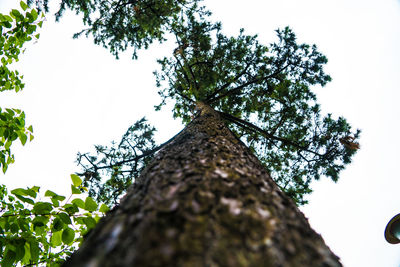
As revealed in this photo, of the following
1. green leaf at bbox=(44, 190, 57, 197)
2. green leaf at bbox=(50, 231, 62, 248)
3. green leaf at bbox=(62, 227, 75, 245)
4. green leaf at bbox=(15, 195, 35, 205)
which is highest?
green leaf at bbox=(15, 195, 35, 205)

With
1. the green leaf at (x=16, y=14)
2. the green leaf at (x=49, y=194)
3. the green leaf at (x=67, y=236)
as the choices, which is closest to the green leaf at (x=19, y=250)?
the green leaf at (x=67, y=236)

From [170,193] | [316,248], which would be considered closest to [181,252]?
[170,193]

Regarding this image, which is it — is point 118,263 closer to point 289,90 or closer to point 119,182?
point 119,182

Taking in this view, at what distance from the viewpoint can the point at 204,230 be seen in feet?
2.53

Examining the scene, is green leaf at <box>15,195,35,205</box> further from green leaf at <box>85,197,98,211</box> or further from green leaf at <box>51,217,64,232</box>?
green leaf at <box>85,197,98,211</box>

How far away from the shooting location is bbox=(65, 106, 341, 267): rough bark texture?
2.19 feet

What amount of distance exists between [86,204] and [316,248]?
145 cm

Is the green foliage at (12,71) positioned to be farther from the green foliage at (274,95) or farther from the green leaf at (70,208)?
the green foliage at (274,95)

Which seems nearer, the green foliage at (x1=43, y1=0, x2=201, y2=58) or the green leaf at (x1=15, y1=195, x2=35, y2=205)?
the green leaf at (x1=15, y1=195, x2=35, y2=205)

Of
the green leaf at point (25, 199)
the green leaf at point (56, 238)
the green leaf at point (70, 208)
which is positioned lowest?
the green leaf at point (56, 238)

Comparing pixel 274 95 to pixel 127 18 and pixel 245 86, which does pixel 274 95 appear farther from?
pixel 127 18

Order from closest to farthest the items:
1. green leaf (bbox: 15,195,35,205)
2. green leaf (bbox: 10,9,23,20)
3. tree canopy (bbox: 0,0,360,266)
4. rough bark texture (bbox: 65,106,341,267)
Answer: rough bark texture (bbox: 65,106,341,267) < green leaf (bbox: 15,195,35,205) < green leaf (bbox: 10,9,23,20) < tree canopy (bbox: 0,0,360,266)

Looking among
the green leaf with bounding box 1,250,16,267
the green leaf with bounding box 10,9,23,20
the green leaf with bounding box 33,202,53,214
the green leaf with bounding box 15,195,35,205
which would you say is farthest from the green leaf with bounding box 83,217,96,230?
the green leaf with bounding box 10,9,23,20

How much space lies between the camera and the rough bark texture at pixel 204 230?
0.67 meters
